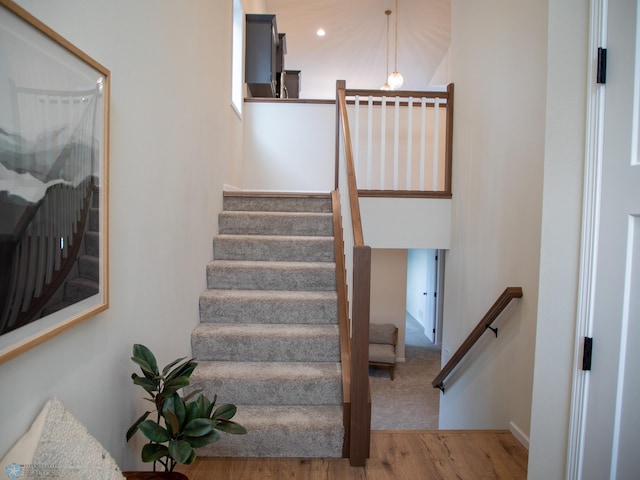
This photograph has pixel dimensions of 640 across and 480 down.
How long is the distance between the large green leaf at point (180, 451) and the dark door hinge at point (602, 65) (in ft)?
5.10

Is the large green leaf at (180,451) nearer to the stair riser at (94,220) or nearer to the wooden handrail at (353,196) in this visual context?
the stair riser at (94,220)

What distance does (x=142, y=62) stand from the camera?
64.5 inches

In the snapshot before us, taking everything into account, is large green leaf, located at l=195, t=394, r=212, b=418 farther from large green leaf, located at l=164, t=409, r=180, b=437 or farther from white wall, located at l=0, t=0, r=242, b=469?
white wall, located at l=0, t=0, r=242, b=469

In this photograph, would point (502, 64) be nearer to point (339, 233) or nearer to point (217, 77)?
point (339, 233)

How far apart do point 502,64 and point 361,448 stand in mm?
2727

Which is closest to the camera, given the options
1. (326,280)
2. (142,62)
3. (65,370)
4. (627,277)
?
(627,277)

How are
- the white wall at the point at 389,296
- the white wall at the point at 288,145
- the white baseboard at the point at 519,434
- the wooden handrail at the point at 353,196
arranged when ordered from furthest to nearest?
the white wall at the point at 389,296 → the white wall at the point at 288,145 → the white baseboard at the point at 519,434 → the wooden handrail at the point at 353,196

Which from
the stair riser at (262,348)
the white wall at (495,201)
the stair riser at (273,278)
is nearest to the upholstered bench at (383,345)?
the white wall at (495,201)

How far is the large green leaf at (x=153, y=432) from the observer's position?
1.23 metres

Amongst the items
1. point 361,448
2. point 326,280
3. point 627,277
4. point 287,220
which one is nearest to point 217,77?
point 287,220

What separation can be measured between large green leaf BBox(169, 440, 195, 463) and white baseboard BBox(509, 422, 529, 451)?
78.8 inches

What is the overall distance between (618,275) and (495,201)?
2056mm

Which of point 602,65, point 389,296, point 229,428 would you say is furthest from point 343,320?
point 389,296

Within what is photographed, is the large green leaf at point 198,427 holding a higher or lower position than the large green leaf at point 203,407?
lower
